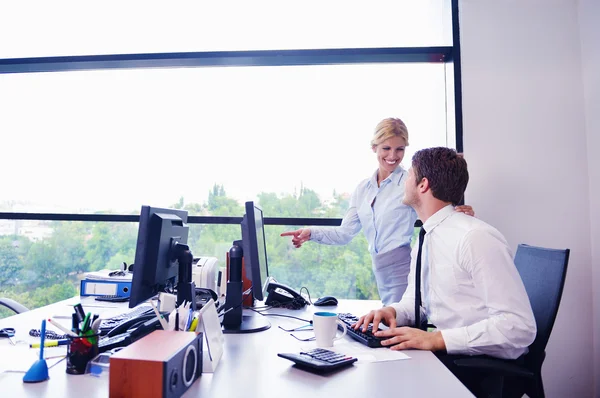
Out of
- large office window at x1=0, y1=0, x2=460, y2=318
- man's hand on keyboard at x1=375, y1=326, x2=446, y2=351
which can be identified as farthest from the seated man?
large office window at x1=0, y1=0, x2=460, y2=318

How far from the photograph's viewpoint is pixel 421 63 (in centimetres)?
284

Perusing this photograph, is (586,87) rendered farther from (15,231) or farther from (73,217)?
(15,231)

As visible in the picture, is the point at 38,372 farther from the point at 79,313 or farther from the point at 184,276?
the point at 184,276

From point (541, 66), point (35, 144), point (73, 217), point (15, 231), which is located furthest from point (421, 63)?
point (15, 231)

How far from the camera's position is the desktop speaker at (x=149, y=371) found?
78 centimetres

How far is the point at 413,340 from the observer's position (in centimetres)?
121

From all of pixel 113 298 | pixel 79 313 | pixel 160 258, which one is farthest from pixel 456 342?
pixel 113 298

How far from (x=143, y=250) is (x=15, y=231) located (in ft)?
8.25

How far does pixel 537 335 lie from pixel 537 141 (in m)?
1.61

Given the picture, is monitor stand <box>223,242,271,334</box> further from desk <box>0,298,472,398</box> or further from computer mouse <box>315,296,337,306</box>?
computer mouse <box>315,296,337,306</box>

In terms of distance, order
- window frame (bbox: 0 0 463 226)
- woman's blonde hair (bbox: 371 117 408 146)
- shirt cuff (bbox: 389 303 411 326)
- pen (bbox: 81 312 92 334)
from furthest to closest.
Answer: window frame (bbox: 0 0 463 226) < woman's blonde hair (bbox: 371 117 408 146) < shirt cuff (bbox: 389 303 411 326) < pen (bbox: 81 312 92 334)

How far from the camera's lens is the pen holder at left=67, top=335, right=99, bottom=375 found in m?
0.97

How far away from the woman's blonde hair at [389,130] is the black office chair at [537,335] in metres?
0.95

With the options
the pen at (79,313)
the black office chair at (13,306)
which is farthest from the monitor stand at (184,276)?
the black office chair at (13,306)
